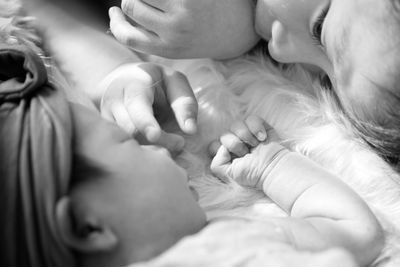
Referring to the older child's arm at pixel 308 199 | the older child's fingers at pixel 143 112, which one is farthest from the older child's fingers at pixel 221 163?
the older child's fingers at pixel 143 112

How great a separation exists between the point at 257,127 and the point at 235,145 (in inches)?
2.0

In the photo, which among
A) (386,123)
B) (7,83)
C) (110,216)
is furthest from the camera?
(386,123)

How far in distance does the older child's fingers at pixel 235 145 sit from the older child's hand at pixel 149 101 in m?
0.07

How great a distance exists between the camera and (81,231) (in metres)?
0.57

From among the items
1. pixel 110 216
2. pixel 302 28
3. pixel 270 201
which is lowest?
pixel 270 201

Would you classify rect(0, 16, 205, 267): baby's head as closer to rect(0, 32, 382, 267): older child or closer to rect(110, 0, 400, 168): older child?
rect(0, 32, 382, 267): older child

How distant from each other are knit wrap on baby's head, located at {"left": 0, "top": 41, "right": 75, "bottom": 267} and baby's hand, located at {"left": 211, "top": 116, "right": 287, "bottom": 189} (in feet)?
0.99

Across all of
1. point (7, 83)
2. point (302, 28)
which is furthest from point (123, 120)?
point (302, 28)

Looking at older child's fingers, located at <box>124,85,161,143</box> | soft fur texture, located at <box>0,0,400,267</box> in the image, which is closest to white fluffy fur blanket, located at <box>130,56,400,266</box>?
soft fur texture, located at <box>0,0,400,267</box>

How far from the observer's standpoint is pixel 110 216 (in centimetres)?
58

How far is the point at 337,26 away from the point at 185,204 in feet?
1.16

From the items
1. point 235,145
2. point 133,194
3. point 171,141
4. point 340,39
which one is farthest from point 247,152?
point 133,194

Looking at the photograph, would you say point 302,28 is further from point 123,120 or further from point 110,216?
point 110,216

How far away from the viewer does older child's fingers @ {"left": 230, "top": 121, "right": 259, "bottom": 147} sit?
0.88 m
